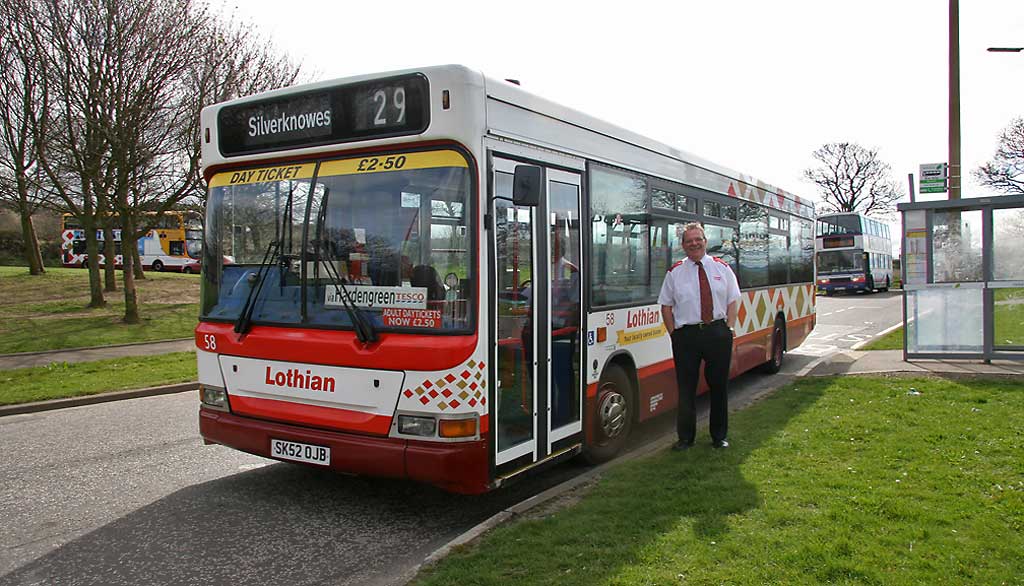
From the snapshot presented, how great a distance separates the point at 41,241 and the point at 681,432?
53.4 meters

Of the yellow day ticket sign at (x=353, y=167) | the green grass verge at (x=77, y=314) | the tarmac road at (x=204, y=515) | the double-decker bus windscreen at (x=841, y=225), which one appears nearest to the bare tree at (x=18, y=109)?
the green grass verge at (x=77, y=314)

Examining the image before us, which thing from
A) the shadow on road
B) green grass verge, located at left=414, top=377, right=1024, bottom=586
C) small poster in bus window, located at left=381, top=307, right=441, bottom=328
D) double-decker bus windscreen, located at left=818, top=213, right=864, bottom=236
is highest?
double-decker bus windscreen, located at left=818, top=213, right=864, bottom=236

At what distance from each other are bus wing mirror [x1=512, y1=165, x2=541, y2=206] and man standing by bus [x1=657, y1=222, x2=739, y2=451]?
177 centimetres

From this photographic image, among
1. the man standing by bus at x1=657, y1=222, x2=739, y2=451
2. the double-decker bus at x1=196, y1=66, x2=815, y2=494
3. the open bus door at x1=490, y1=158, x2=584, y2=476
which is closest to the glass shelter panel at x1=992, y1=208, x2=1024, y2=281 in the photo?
the man standing by bus at x1=657, y1=222, x2=739, y2=451

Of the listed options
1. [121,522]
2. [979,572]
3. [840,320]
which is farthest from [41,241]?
[979,572]

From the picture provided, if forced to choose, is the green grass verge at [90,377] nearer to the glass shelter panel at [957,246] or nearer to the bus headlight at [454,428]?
the bus headlight at [454,428]

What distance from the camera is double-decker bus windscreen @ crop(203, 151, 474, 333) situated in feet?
16.2

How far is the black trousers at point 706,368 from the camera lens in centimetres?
641

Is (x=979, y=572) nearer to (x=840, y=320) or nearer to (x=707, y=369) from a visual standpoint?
(x=707, y=369)

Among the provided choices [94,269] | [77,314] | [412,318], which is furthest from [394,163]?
[94,269]

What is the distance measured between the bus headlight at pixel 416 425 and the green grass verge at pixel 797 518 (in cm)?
76

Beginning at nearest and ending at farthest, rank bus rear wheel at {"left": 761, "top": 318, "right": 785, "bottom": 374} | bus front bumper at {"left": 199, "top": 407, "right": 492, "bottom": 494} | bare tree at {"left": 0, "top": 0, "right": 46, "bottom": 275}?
bus front bumper at {"left": 199, "top": 407, "right": 492, "bottom": 494}
bus rear wheel at {"left": 761, "top": 318, "right": 785, "bottom": 374}
bare tree at {"left": 0, "top": 0, "right": 46, "bottom": 275}

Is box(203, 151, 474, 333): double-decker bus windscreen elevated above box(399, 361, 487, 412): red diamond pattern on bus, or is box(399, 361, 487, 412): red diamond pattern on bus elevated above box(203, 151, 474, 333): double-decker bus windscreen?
box(203, 151, 474, 333): double-decker bus windscreen

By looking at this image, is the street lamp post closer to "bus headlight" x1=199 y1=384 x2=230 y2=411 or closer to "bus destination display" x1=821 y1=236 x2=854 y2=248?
"bus headlight" x1=199 y1=384 x2=230 y2=411
